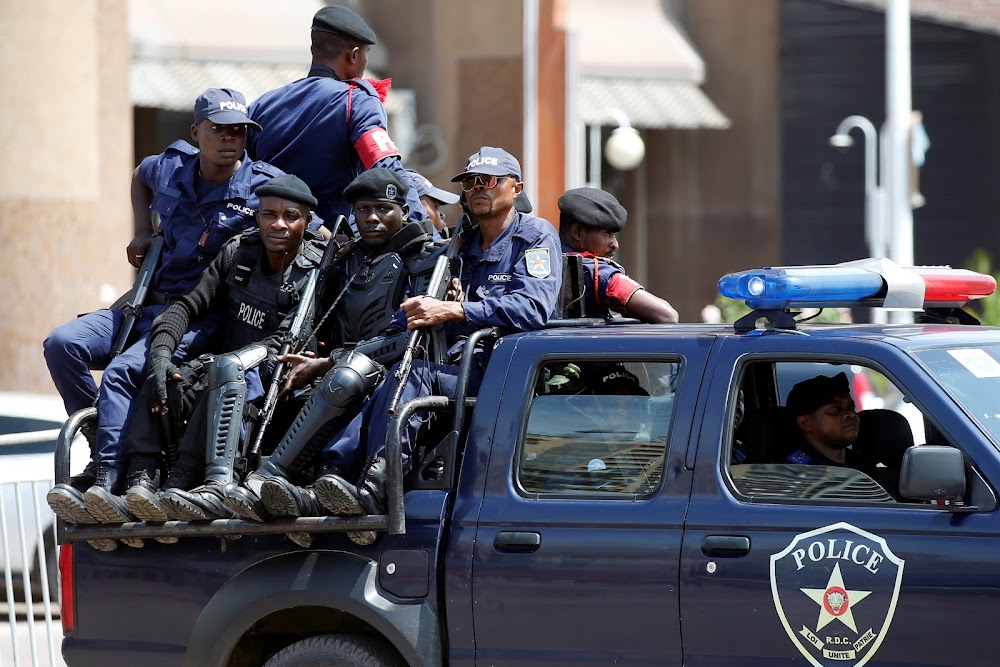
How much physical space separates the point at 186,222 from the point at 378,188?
0.97m

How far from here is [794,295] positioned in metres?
4.82

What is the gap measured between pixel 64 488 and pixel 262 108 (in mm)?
2313

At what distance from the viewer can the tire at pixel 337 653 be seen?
16.8ft

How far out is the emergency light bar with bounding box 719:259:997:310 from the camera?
483cm

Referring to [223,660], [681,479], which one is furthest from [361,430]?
[681,479]

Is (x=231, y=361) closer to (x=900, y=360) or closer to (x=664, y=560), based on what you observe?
(x=664, y=560)

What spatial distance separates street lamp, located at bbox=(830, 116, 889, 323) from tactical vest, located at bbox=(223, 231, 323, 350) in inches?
367

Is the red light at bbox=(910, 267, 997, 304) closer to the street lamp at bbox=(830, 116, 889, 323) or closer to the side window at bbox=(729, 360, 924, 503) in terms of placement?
the side window at bbox=(729, 360, 924, 503)

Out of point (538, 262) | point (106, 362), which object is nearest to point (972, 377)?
point (538, 262)

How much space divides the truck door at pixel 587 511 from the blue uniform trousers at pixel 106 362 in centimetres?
164

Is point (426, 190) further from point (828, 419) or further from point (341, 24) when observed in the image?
point (828, 419)

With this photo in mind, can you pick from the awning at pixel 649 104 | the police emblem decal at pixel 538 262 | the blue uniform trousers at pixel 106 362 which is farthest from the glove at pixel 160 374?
the awning at pixel 649 104

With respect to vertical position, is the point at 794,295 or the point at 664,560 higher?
the point at 794,295

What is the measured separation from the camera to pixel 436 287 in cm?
566
